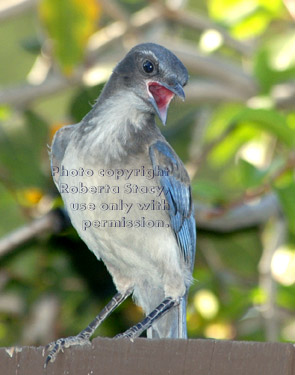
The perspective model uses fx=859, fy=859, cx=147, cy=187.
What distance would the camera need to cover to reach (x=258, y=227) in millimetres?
6117

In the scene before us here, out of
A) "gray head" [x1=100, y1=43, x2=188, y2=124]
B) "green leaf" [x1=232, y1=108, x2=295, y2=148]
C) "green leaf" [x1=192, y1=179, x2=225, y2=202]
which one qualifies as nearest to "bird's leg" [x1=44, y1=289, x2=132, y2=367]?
"green leaf" [x1=192, y1=179, x2=225, y2=202]

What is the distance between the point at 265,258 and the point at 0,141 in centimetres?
192

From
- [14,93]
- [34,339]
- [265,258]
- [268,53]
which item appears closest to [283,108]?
[268,53]

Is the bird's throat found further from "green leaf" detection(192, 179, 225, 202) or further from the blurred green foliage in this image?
the blurred green foliage

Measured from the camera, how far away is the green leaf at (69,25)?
5477 mm

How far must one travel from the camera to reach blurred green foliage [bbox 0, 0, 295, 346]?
5.46 meters

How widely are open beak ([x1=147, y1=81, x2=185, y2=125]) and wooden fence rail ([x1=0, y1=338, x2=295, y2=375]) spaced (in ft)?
3.51

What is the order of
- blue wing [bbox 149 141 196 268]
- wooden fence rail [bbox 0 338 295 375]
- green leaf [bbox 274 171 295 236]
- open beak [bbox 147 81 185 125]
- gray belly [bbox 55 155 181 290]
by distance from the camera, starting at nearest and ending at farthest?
wooden fence rail [bbox 0 338 295 375], open beak [bbox 147 81 185 125], gray belly [bbox 55 155 181 290], blue wing [bbox 149 141 196 268], green leaf [bbox 274 171 295 236]

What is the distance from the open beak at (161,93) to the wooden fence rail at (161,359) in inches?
42.1

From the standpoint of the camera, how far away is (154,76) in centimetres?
375

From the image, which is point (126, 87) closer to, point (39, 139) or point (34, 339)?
point (39, 139)

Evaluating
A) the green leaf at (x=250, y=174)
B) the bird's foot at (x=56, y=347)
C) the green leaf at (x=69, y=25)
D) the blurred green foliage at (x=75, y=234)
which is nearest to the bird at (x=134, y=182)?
the bird's foot at (x=56, y=347)

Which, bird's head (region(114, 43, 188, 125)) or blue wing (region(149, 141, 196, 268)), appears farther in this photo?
blue wing (region(149, 141, 196, 268))

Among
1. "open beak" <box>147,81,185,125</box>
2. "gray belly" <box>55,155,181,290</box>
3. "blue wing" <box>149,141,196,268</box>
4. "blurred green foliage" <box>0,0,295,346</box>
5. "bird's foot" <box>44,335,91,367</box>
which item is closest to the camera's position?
"bird's foot" <box>44,335,91,367</box>
